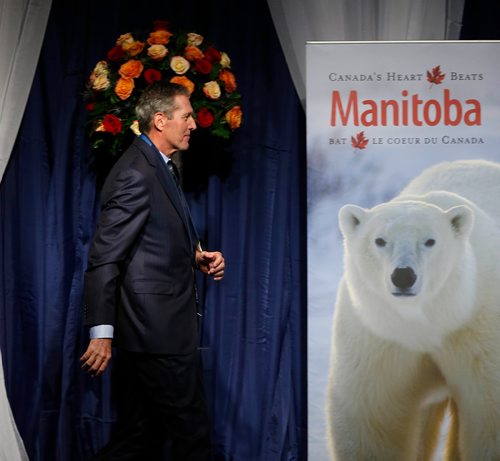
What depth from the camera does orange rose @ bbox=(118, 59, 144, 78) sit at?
8.27 feet

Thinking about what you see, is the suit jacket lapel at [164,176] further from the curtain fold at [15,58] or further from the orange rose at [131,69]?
the curtain fold at [15,58]

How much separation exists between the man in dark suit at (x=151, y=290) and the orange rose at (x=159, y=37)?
37cm

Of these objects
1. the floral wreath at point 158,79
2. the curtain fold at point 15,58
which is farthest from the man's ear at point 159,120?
the curtain fold at point 15,58

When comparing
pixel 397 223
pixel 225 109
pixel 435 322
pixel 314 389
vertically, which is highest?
pixel 225 109

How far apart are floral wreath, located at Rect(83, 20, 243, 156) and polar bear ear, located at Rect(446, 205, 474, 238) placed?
0.80 meters

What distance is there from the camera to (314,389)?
8.27ft

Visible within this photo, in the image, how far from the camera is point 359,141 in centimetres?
249

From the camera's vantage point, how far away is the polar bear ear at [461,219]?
2395 mm

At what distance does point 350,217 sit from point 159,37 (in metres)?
0.92

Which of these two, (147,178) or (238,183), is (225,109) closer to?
(238,183)

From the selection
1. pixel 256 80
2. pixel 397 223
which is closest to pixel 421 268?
pixel 397 223

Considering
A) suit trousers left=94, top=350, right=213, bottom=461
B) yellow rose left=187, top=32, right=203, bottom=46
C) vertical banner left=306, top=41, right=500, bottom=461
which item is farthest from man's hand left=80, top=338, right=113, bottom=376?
yellow rose left=187, top=32, right=203, bottom=46

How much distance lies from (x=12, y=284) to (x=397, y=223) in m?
1.48

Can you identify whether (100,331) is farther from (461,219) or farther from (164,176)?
(461,219)
